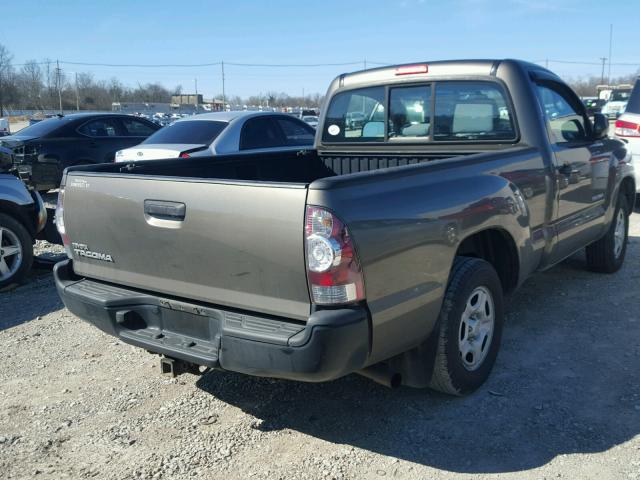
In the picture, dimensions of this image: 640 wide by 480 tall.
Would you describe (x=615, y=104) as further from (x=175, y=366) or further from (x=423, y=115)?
(x=175, y=366)

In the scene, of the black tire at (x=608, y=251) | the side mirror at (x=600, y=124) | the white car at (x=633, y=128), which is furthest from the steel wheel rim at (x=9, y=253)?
the white car at (x=633, y=128)

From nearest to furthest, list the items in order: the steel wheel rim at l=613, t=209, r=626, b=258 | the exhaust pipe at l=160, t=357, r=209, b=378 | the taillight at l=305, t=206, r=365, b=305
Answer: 1. the taillight at l=305, t=206, r=365, b=305
2. the exhaust pipe at l=160, t=357, r=209, b=378
3. the steel wheel rim at l=613, t=209, r=626, b=258

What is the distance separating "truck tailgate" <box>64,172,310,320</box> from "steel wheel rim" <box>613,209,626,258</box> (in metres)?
4.47

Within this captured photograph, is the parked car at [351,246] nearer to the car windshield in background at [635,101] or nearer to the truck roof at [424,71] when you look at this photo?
the truck roof at [424,71]

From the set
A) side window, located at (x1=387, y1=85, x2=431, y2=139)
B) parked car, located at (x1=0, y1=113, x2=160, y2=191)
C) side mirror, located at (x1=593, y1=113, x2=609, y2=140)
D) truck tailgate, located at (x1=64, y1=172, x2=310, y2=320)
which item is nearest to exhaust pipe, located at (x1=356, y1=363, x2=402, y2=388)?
truck tailgate, located at (x1=64, y1=172, x2=310, y2=320)

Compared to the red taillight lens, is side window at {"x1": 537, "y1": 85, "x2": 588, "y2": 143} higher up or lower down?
lower down

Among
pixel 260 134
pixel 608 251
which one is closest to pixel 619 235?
pixel 608 251

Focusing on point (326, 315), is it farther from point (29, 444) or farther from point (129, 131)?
point (129, 131)

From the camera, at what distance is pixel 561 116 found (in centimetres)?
Answer: 491

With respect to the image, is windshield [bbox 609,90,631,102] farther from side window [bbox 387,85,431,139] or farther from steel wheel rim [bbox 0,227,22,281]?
steel wheel rim [bbox 0,227,22,281]

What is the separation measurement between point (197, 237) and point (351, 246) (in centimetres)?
78

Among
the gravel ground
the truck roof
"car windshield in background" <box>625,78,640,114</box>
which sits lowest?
the gravel ground

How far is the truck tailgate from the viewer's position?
272cm

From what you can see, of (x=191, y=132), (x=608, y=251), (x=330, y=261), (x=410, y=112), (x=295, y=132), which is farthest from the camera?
(x=295, y=132)
